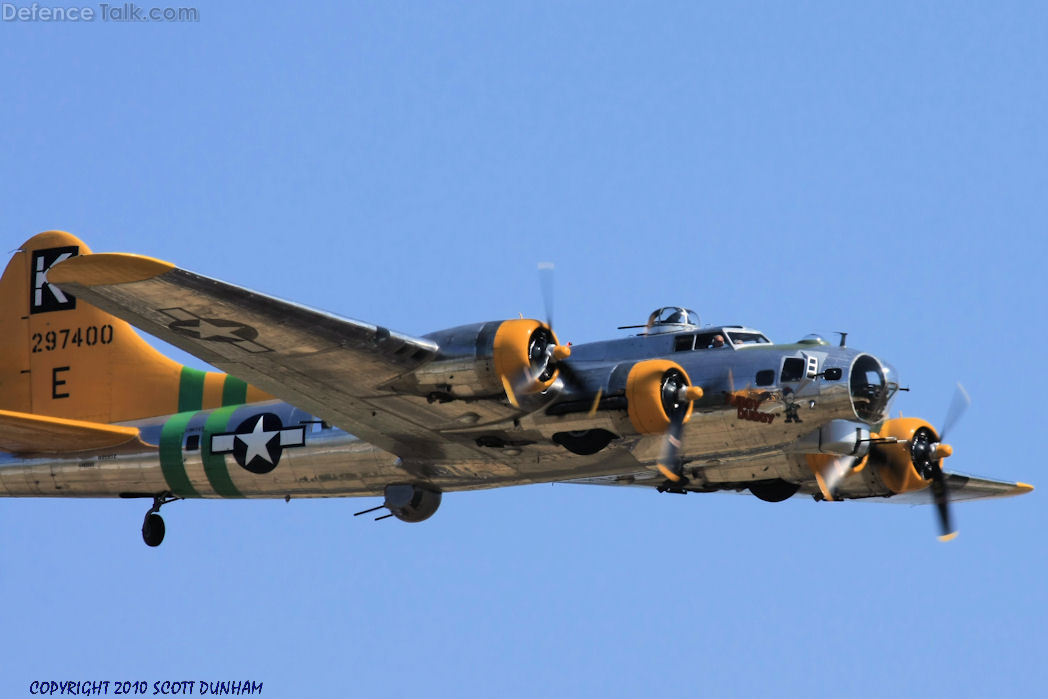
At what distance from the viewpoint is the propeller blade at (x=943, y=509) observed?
23844 millimetres

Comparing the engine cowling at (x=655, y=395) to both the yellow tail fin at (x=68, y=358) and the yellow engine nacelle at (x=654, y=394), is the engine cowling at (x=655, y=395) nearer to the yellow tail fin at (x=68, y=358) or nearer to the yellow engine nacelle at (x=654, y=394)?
the yellow engine nacelle at (x=654, y=394)

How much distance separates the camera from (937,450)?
75.4ft

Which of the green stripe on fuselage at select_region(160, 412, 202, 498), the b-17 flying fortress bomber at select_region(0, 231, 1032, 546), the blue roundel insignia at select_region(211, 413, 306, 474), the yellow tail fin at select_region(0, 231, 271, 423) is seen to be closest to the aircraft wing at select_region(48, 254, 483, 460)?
the b-17 flying fortress bomber at select_region(0, 231, 1032, 546)

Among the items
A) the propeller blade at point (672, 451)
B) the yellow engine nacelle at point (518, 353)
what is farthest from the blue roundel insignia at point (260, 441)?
the propeller blade at point (672, 451)

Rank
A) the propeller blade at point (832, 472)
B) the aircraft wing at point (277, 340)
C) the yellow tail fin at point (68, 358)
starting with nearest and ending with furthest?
the aircraft wing at point (277, 340) < the propeller blade at point (832, 472) < the yellow tail fin at point (68, 358)

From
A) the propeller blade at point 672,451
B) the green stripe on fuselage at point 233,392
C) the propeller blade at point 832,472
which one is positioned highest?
the green stripe on fuselage at point 233,392

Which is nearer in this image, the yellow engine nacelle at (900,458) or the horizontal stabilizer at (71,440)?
the yellow engine nacelle at (900,458)

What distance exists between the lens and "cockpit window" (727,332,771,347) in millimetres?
20609

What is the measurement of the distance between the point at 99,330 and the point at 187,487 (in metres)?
4.03

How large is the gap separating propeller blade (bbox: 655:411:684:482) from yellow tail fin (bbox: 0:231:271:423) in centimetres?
818

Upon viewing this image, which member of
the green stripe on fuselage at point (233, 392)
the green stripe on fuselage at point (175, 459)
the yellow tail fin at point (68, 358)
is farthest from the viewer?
the yellow tail fin at point (68, 358)

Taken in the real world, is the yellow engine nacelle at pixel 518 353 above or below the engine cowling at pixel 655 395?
above

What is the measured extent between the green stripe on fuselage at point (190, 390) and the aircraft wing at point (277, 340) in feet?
12.6

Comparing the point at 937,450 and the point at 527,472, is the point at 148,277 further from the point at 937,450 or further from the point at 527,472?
the point at 937,450
